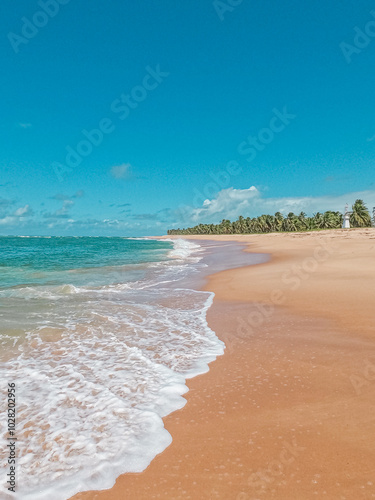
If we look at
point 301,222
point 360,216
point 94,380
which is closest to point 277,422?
point 94,380

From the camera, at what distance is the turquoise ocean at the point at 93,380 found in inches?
135

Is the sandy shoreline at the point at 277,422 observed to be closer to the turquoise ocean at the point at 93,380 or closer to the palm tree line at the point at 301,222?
the turquoise ocean at the point at 93,380

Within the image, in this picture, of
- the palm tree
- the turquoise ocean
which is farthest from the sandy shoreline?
the palm tree

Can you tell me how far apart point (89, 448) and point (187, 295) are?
9422mm

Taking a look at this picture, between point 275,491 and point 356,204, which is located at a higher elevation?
point 356,204

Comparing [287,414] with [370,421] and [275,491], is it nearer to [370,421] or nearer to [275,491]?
[370,421]

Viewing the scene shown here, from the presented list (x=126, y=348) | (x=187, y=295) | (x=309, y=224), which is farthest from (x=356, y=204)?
(x=126, y=348)

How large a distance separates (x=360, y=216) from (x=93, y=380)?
347 ft

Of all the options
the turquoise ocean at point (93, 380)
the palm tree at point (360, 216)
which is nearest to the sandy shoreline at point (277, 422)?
the turquoise ocean at point (93, 380)

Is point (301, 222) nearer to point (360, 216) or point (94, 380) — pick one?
point (360, 216)

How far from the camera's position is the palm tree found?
309ft

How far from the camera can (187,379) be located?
538 centimetres

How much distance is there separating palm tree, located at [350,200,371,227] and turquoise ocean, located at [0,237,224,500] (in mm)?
99295

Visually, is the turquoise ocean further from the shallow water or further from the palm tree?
the palm tree
